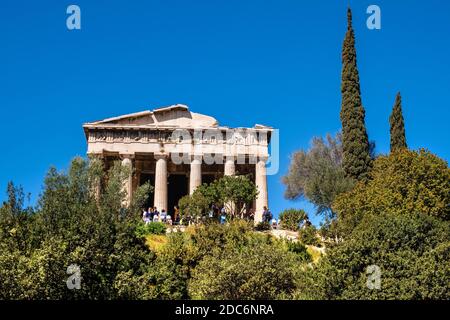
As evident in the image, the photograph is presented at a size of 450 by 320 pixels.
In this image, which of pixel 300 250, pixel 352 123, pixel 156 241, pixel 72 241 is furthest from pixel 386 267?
pixel 352 123

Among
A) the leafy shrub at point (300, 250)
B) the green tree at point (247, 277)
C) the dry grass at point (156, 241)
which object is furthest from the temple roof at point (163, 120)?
the green tree at point (247, 277)

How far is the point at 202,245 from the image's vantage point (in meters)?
34.7

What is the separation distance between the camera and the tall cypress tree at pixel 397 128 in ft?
154

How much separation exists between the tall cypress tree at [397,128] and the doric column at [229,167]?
10.1 metres

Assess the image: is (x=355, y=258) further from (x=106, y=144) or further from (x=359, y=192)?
(x=106, y=144)

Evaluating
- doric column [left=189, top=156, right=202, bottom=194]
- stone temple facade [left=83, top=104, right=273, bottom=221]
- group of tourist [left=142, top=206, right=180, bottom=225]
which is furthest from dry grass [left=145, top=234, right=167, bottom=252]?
doric column [left=189, top=156, right=202, bottom=194]

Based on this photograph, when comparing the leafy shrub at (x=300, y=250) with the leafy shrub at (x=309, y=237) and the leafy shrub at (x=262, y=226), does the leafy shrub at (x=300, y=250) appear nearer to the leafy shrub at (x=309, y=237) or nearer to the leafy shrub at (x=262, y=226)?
the leafy shrub at (x=309, y=237)

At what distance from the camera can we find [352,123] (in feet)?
150

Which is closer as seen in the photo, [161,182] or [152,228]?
[152,228]

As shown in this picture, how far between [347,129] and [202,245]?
49.4 ft

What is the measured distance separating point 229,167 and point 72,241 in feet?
72.7

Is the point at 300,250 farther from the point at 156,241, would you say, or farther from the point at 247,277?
the point at 247,277

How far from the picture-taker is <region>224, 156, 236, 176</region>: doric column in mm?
49000
